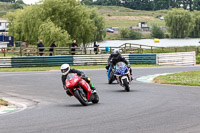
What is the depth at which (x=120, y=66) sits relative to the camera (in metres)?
15.9

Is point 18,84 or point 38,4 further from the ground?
point 38,4

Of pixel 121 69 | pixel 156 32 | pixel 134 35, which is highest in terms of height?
pixel 156 32

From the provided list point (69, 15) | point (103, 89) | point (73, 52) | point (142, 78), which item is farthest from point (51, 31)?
point (103, 89)

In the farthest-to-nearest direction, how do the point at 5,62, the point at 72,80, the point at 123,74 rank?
the point at 5,62 → the point at 123,74 → the point at 72,80

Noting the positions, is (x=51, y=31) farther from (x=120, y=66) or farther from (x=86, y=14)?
(x=120, y=66)

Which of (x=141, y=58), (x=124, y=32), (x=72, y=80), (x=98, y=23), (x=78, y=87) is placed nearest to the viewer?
(x=72, y=80)

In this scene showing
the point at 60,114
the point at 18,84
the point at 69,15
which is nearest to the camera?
the point at 60,114

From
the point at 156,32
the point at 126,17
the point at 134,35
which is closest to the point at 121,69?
the point at 156,32

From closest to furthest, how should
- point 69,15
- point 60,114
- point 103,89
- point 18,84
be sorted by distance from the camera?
1. point 60,114
2. point 103,89
3. point 18,84
4. point 69,15

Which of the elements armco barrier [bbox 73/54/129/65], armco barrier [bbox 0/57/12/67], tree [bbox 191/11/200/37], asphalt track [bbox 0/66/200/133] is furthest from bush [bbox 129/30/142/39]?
asphalt track [bbox 0/66/200/133]

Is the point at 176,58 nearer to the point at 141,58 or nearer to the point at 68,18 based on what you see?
the point at 141,58

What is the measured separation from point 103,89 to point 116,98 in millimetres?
3434

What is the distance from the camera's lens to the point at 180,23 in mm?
102625

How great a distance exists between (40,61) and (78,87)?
22.3 metres
